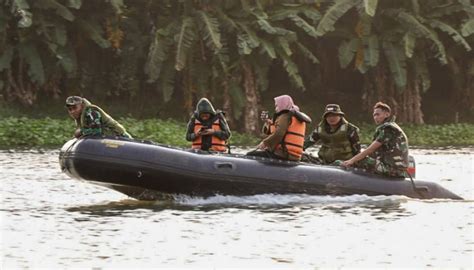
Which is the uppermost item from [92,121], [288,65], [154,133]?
[288,65]

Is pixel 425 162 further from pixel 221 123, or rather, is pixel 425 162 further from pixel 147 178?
pixel 147 178

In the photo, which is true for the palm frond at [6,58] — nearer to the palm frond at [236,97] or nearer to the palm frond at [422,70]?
the palm frond at [236,97]

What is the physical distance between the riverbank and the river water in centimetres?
960

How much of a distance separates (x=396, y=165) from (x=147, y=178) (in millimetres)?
3234

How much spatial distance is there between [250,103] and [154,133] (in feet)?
11.2

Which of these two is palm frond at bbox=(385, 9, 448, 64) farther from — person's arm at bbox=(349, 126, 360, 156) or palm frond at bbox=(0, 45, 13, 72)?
person's arm at bbox=(349, 126, 360, 156)

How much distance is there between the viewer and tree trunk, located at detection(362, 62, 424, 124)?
32469 mm

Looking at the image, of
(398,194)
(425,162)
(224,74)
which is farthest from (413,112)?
(398,194)

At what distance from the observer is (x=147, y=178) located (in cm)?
1484

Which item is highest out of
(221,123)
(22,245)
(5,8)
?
(5,8)

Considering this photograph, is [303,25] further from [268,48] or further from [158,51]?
[158,51]

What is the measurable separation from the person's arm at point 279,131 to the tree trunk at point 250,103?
611 inches

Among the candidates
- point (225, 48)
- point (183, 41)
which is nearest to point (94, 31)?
point (183, 41)

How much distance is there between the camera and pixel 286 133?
15.4 m
